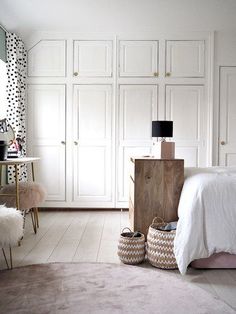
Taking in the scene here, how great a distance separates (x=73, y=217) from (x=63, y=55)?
216 cm

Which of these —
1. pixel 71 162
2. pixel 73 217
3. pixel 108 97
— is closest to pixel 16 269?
pixel 73 217

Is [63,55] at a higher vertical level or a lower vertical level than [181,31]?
lower

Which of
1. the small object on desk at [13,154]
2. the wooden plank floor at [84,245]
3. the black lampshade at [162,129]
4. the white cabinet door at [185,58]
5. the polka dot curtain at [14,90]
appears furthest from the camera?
the white cabinet door at [185,58]

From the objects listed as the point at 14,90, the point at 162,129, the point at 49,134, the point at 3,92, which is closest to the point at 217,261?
the point at 162,129

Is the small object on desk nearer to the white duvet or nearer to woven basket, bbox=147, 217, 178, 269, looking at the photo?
woven basket, bbox=147, 217, 178, 269

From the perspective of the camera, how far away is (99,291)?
6.36 ft

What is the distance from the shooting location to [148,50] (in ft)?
14.7

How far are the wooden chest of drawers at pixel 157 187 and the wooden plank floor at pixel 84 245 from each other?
41 cm

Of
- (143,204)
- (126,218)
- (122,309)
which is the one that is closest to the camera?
(122,309)

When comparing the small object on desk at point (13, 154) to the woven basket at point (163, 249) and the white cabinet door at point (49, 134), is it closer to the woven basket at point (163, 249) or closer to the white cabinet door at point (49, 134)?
the white cabinet door at point (49, 134)

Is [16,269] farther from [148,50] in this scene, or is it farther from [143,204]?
[148,50]

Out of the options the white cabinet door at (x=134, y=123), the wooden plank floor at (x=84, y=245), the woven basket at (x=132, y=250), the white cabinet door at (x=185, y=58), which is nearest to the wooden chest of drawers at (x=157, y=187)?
the woven basket at (x=132, y=250)

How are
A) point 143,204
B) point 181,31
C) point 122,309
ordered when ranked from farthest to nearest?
point 181,31, point 143,204, point 122,309

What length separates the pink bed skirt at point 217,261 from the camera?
231 centimetres
